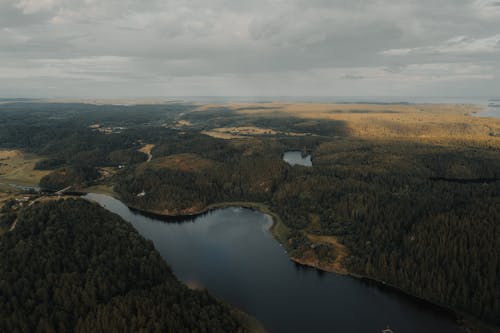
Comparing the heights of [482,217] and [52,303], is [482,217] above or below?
above

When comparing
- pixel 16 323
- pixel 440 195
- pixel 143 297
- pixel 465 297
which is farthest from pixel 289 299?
pixel 440 195

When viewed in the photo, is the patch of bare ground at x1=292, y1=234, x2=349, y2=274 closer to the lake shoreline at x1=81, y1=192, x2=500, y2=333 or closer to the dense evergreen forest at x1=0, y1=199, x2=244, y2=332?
the lake shoreline at x1=81, y1=192, x2=500, y2=333

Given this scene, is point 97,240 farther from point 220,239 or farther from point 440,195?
point 440,195

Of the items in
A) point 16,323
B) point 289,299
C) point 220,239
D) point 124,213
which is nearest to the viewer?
point 16,323

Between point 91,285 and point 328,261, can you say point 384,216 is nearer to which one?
point 328,261

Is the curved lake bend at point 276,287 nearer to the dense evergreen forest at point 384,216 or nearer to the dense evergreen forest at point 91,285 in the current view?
the dense evergreen forest at point 384,216

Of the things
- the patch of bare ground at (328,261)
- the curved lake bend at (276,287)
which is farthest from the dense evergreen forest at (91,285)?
the patch of bare ground at (328,261)
